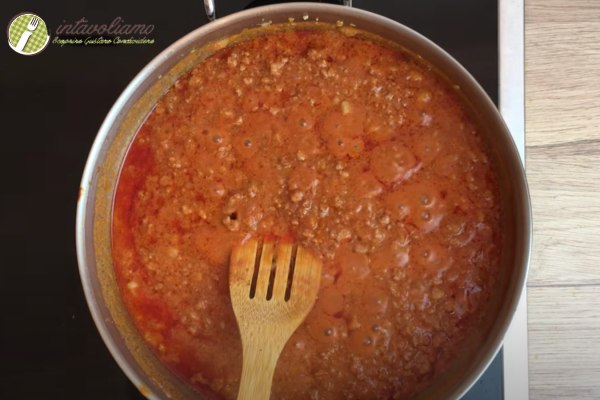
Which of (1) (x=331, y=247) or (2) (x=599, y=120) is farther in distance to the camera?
(2) (x=599, y=120)

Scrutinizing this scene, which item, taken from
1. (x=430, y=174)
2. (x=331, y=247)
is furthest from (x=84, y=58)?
(x=430, y=174)

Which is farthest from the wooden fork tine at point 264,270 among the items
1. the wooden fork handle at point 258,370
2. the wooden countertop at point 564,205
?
the wooden countertop at point 564,205

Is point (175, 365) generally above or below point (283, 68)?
below

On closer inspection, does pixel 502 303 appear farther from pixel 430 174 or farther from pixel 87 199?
pixel 87 199

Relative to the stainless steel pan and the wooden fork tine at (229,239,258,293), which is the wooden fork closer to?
the wooden fork tine at (229,239,258,293)

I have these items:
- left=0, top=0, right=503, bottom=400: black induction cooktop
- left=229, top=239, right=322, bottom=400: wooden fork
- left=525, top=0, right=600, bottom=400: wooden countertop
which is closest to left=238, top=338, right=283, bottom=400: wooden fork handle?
left=229, top=239, right=322, bottom=400: wooden fork

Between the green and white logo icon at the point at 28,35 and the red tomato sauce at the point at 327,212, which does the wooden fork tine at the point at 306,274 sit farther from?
the green and white logo icon at the point at 28,35
